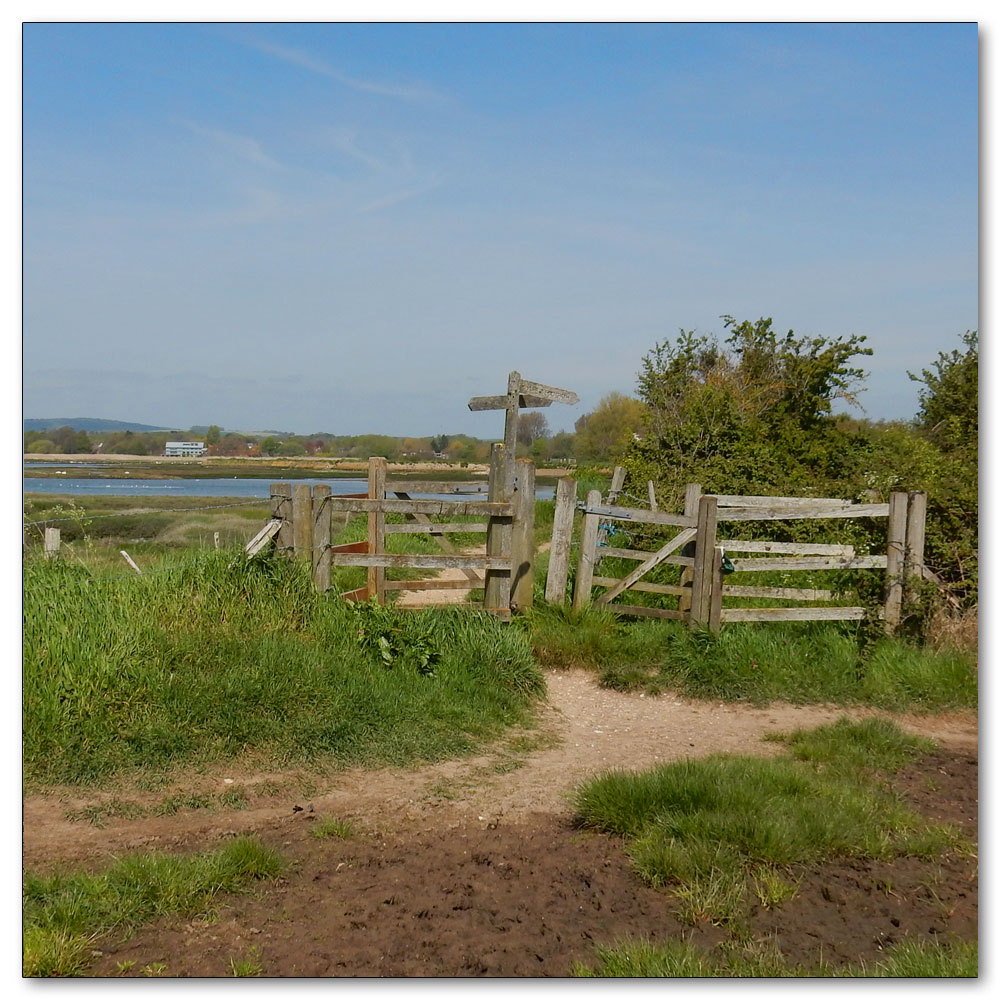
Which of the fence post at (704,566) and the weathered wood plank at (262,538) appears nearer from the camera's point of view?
the weathered wood plank at (262,538)

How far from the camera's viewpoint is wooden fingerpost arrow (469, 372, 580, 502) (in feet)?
31.5

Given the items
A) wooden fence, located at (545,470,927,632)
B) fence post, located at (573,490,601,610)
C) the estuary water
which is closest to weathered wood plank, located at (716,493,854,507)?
wooden fence, located at (545,470,927,632)

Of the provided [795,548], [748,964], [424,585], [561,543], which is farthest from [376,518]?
[748,964]

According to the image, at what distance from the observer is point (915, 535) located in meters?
9.17

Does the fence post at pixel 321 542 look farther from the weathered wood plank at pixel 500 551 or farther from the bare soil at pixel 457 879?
the bare soil at pixel 457 879

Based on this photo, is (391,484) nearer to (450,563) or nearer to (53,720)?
(450,563)

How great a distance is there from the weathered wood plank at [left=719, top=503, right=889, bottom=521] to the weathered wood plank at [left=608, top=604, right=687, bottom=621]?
1113mm

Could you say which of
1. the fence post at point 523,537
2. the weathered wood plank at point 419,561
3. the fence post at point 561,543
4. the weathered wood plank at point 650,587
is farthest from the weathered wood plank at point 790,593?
the weathered wood plank at point 419,561

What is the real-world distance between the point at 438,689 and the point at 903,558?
5.08 m

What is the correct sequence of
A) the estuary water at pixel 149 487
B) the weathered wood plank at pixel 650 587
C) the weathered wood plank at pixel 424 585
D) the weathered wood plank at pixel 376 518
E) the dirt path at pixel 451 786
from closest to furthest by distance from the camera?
1. the dirt path at pixel 451 786
2. the weathered wood plank at pixel 376 518
3. the weathered wood plank at pixel 424 585
4. the weathered wood plank at pixel 650 587
5. the estuary water at pixel 149 487

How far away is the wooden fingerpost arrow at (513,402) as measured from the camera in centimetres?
959

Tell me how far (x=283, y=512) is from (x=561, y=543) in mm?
3219

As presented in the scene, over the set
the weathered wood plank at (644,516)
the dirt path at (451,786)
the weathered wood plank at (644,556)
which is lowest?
the dirt path at (451,786)

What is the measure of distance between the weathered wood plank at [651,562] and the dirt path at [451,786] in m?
2.13
